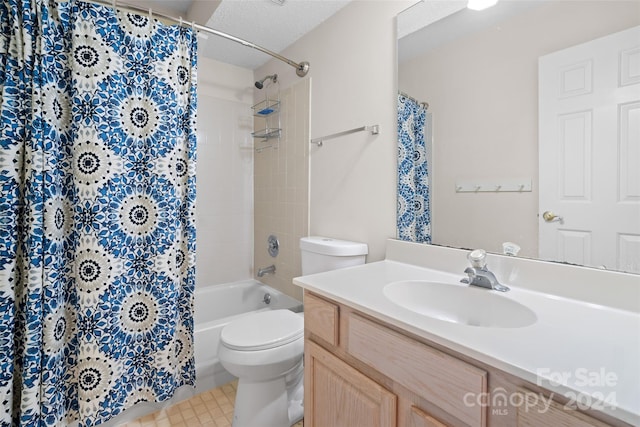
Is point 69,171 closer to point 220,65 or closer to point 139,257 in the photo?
point 139,257

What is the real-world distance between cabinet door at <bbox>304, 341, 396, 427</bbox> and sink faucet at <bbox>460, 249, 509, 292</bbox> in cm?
48

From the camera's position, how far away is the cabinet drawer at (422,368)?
594 mm

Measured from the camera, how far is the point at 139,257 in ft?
4.66

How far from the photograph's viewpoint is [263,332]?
1.42 meters

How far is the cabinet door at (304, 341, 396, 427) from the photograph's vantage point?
0.77 metres

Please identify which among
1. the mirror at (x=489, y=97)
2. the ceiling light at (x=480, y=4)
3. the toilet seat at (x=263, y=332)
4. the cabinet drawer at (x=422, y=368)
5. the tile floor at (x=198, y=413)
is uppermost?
the ceiling light at (x=480, y=4)

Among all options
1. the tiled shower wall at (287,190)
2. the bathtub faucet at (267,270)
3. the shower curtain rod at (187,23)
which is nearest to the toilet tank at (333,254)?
the tiled shower wall at (287,190)

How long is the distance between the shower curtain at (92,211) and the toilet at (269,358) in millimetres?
363

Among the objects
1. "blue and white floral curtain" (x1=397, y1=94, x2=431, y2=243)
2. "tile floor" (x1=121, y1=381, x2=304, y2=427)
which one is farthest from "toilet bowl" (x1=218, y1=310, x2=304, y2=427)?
"blue and white floral curtain" (x1=397, y1=94, x2=431, y2=243)

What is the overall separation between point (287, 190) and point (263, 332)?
42.6 inches

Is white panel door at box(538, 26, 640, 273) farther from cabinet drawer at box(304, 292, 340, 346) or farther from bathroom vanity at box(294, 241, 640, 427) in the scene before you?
cabinet drawer at box(304, 292, 340, 346)

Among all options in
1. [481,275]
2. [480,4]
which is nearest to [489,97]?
[480,4]

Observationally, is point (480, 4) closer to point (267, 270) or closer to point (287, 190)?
point (287, 190)

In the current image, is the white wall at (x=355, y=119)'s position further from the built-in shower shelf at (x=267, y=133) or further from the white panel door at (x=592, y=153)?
the white panel door at (x=592, y=153)
